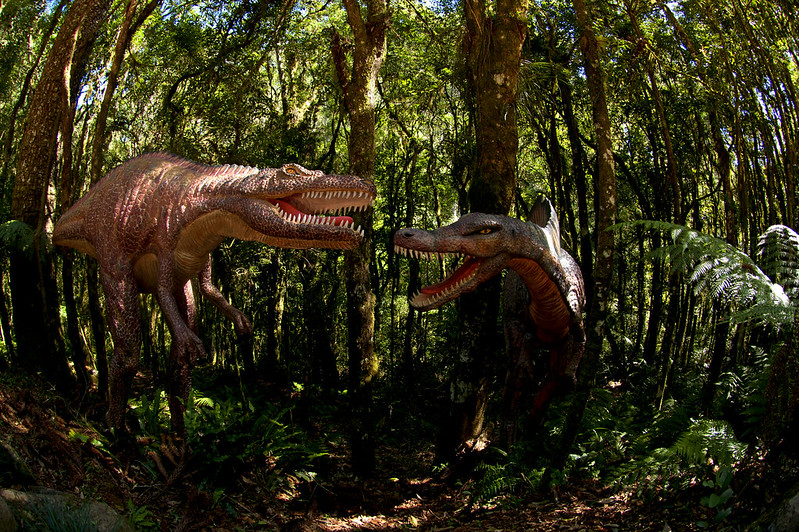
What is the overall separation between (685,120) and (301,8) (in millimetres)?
6448

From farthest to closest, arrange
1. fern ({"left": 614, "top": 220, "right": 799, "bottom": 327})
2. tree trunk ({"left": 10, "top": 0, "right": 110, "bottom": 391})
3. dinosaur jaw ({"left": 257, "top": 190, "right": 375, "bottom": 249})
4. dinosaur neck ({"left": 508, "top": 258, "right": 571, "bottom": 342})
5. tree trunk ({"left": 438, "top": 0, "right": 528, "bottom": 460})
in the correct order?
tree trunk ({"left": 10, "top": 0, "right": 110, "bottom": 391}), tree trunk ({"left": 438, "top": 0, "right": 528, "bottom": 460}), dinosaur neck ({"left": 508, "top": 258, "right": 571, "bottom": 342}), dinosaur jaw ({"left": 257, "top": 190, "right": 375, "bottom": 249}), fern ({"left": 614, "top": 220, "right": 799, "bottom": 327})

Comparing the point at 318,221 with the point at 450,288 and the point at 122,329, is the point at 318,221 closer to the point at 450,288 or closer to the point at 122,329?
the point at 450,288

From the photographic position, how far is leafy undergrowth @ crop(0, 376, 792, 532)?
4.09 meters

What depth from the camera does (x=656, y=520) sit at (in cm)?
373

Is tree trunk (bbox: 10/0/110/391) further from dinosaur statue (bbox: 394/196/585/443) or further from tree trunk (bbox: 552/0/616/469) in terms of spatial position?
tree trunk (bbox: 552/0/616/469)

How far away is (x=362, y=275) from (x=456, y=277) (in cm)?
126

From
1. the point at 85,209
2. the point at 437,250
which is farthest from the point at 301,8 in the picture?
→ the point at 437,250

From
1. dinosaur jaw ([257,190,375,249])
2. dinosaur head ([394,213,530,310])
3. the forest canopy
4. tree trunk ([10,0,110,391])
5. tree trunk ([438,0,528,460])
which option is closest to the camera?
dinosaur jaw ([257,190,375,249])

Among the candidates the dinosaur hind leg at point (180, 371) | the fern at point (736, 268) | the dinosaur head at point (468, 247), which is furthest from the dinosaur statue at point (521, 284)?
the dinosaur hind leg at point (180, 371)

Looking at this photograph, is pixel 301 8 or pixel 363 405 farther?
pixel 301 8

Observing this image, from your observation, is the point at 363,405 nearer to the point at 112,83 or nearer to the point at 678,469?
the point at 678,469

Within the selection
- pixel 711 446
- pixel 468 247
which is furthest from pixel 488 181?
pixel 711 446

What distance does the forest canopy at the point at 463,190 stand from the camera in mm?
4426

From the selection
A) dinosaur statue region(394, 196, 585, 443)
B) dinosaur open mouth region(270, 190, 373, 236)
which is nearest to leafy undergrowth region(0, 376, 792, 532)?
dinosaur statue region(394, 196, 585, 443)
